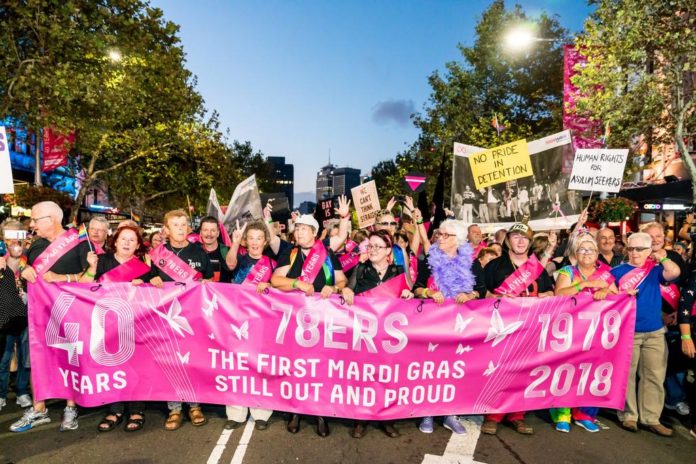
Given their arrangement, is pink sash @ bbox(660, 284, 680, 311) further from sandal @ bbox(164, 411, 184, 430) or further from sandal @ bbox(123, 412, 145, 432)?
sandal @ bbox(123, 412, 145, 432)

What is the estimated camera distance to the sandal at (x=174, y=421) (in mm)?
4362

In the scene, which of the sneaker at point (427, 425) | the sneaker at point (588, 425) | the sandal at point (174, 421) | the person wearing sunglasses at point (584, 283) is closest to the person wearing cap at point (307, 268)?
the sneaker at point (427, 425)

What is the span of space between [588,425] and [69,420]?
4.92m

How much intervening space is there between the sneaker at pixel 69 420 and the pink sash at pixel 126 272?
1237mm

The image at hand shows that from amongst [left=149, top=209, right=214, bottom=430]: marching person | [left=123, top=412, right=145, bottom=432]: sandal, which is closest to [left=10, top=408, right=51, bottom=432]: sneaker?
[left=123, top=412, right=145, bottom=432]: sandal

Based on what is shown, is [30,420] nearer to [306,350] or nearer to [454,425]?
[306,350]

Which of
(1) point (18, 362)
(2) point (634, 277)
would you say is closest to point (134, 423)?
(1) point (18, 362)

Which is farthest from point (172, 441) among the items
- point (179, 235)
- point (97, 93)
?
point (97, 93)

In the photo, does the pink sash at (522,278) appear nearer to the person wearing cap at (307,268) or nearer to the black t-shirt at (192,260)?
the person wearing cap at (307,268)

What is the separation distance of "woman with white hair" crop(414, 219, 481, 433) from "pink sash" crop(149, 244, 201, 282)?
228 cm

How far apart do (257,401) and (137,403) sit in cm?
119

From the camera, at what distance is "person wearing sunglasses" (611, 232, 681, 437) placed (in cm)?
455

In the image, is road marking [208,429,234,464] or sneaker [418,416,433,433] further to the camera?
sneaker [418,416,433,433]

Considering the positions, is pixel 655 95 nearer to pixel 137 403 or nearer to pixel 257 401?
pixel 257 401
